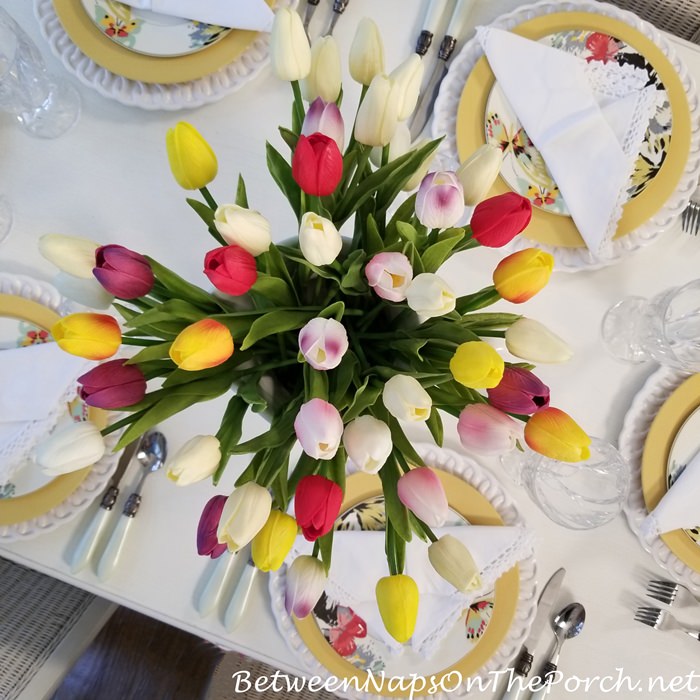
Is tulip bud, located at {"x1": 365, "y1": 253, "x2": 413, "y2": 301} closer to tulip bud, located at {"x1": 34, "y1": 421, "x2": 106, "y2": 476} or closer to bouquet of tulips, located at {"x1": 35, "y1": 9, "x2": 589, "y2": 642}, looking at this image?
bouquet of tulips, located at {"x1": 35, "y1": 9, "x2": 589, "y2": 642}

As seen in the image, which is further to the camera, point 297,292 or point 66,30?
point 66,30

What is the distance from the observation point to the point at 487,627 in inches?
32.3

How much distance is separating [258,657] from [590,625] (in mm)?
451

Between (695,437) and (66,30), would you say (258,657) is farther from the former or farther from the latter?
(66,30)

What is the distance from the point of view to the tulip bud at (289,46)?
0.45 m

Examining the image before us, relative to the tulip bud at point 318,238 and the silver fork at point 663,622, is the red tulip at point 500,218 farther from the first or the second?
the silver fork at point 663,622

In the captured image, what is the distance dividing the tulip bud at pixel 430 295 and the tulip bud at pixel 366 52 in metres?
0.19

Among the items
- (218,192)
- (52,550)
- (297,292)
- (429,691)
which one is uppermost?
(218,192)

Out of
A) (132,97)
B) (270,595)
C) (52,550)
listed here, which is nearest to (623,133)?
(132,97)

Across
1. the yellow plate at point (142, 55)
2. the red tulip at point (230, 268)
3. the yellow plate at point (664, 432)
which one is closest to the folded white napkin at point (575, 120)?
the yellow plate at point (664, 432)

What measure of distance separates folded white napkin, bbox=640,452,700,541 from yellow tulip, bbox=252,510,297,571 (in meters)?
0.55

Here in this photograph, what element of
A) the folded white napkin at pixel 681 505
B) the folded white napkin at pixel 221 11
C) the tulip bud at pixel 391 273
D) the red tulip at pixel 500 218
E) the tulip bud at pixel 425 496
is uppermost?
the folded white napkin at pixel 221 11

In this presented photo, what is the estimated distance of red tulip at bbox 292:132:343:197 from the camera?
40cm

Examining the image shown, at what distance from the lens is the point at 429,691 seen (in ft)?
2.69
